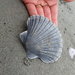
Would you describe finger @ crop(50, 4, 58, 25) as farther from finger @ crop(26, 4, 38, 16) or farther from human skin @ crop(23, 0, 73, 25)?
finger @ crop(26, 4, 38, 16)

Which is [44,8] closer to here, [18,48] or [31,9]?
[31,9]

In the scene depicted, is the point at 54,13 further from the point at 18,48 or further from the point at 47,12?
the point at 18,48

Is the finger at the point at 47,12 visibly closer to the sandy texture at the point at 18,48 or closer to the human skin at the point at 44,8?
the human skin at the point at 44,8

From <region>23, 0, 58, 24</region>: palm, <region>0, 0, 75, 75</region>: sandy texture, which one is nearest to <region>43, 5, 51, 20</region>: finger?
<region>23, 0, 58, 24</region>: palm

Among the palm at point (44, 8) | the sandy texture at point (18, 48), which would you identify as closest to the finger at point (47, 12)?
the palm at point (44, 8)

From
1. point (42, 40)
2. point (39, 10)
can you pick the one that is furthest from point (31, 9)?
point (42, 40)

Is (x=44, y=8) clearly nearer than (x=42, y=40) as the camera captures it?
No

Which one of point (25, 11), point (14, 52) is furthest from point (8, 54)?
point (25, 11)
